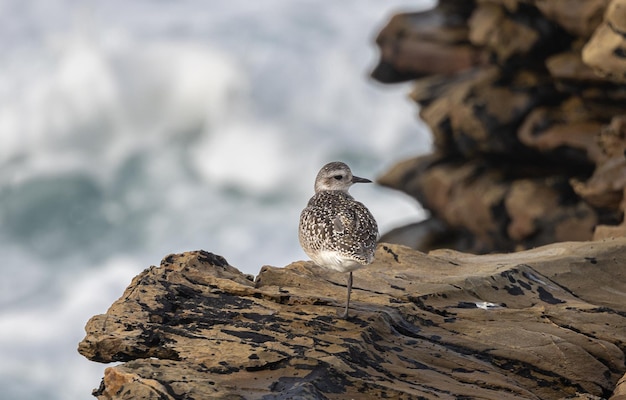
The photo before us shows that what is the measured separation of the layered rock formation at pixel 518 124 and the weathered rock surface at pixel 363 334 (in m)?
8.37

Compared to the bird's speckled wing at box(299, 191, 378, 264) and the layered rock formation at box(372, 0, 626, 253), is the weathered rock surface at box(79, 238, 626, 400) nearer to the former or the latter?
the bird's speckled wing at box(299, 191, 378, 264)

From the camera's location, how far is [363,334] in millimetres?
8891

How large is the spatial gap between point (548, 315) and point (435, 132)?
580 inches

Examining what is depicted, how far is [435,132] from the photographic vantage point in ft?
79.9

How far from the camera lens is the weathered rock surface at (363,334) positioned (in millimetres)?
8102

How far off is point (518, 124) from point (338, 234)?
13.6 m

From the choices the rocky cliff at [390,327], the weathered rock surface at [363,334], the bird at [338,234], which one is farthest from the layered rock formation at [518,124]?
the bird at [338,234]

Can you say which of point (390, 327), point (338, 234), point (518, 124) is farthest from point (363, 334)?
point (518, 124)

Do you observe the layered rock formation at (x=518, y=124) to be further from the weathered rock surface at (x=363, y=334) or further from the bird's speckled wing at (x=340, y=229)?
the bird's speckled wing at (x=340, y=229)

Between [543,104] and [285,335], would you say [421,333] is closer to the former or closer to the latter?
[285,335]

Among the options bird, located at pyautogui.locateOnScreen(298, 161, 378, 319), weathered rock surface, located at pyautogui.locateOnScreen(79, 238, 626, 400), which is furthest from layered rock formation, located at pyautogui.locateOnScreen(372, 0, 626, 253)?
bird, located at pyautogui.locateOnScreen(298, 161, 378, 319)

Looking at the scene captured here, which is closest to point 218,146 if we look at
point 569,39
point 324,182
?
point 569,39

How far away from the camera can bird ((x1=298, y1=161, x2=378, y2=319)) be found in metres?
9.56

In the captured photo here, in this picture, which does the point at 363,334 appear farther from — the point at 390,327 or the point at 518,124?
the point at 518,124
